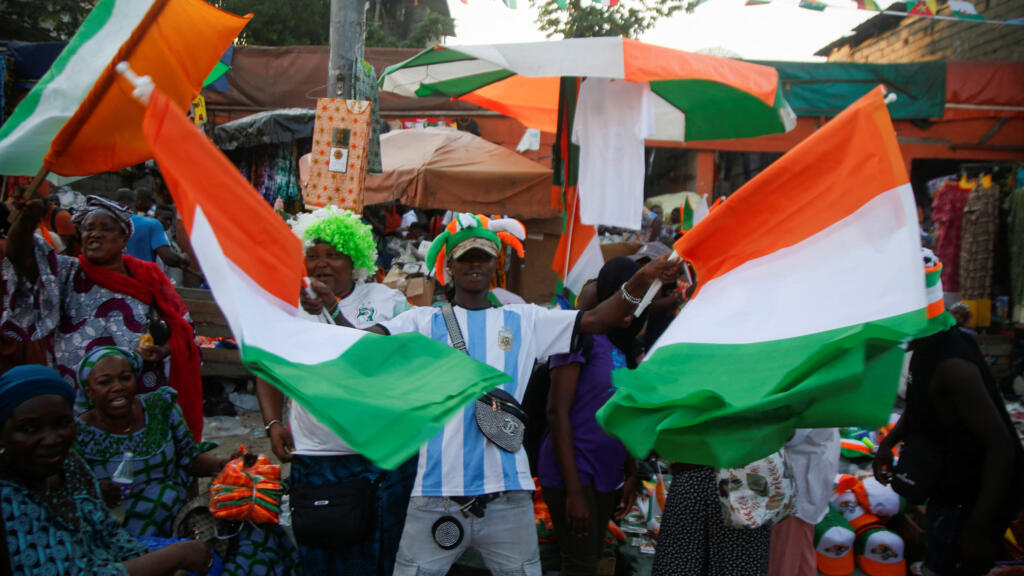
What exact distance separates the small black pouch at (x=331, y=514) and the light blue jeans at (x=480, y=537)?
186mm

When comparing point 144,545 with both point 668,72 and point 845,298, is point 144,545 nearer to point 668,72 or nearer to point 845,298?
point 845,298

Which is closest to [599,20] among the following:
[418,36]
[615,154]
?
[418,36]

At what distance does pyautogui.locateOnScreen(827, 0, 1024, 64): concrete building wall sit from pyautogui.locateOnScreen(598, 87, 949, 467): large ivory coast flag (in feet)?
37.8

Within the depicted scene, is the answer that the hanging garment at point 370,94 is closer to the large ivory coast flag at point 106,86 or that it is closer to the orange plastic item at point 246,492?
the large ivory coast flag at point 106,86

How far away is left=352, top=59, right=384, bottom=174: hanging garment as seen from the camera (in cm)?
468

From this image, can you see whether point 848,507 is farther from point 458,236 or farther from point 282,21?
point 282,21

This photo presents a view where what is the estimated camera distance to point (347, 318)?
10.8 feet

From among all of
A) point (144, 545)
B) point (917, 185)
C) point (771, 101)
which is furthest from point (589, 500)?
point (917, 185)

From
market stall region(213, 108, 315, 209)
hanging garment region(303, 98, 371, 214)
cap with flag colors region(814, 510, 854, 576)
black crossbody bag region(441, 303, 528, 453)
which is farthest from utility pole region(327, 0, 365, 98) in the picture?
cap with flag colors region(814, 510, 854, 576)

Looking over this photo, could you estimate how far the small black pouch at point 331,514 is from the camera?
2.66m

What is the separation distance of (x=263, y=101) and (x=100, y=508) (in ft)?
37.2

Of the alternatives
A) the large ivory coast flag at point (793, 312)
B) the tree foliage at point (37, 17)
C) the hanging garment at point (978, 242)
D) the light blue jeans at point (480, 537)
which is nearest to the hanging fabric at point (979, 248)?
the hanging garment at point (978, 242)

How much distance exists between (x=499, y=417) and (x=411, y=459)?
500 millimetres

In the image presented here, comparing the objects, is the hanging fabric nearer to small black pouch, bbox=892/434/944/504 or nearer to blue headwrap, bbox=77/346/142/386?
small black pouch, bbox=892/434/944/504
